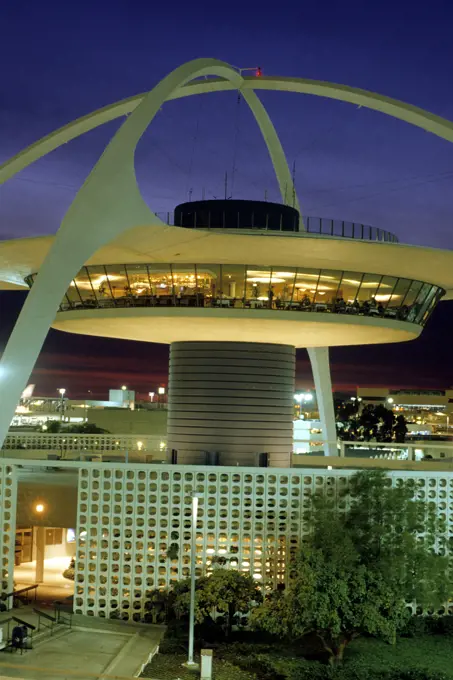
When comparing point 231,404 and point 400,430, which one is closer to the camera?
point 231,404

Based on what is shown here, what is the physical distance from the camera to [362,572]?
23344 millimetres

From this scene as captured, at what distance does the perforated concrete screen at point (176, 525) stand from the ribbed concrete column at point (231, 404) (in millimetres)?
6186

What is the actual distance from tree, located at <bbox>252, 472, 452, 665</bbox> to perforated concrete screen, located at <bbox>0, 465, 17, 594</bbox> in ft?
27.4

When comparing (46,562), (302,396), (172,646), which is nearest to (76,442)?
(46,562)

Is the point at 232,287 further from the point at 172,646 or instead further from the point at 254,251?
the point at 172,646

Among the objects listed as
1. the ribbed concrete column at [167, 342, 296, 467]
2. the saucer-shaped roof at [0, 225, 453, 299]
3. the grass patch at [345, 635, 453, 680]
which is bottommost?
the grass patch at [345, 635, 453, 680]

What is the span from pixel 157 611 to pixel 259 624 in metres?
3.58

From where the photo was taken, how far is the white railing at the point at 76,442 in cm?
4272

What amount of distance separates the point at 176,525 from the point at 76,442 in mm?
18834

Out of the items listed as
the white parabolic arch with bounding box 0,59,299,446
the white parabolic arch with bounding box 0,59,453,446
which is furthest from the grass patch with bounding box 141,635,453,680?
the white parabolic arch with bounding box 0,59,453,446

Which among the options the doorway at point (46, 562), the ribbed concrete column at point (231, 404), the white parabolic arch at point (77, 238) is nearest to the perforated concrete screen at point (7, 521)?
the doorway at point (46, 562)

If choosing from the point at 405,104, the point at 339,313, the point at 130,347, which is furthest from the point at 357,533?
the point at 130,347

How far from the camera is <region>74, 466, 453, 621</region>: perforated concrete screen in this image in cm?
2680

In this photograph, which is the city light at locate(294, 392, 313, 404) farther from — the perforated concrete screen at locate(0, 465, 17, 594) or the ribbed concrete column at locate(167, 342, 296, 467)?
the perforated concrete screen at locate(0, 465, 17, 594)
